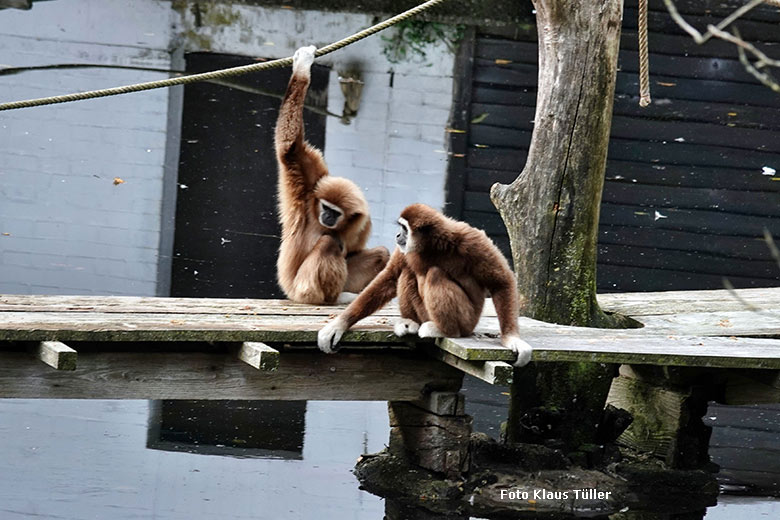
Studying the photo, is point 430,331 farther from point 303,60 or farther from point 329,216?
point 303,60

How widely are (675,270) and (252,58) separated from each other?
5.52m

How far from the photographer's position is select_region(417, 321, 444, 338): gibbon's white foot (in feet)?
19.1

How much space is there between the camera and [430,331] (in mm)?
5812

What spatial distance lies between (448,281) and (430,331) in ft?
1.01

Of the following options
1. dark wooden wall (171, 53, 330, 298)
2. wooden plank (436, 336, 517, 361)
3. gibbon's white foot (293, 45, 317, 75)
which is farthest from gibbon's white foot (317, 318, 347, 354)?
dark wooden wall (171, 53, 330, 298)

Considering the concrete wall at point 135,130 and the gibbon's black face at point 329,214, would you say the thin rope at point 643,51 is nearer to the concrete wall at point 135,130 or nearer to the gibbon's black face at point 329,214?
the gibbon's black face at point 329,214

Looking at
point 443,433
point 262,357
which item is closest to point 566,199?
point 443,433

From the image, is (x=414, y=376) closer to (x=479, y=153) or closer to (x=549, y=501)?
(x=549, y=501)

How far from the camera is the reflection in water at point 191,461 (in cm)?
609

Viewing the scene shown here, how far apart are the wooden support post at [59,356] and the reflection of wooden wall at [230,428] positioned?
2.03 metres

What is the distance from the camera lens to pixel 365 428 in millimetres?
7836

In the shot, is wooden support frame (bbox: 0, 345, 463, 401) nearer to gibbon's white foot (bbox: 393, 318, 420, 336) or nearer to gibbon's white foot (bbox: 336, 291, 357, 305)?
gibbon's white foot (bbox: 393, 318, 420, 336)

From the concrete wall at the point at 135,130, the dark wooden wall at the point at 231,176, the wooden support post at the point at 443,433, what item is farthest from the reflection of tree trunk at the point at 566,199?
the concrete wall at the point at 135,130

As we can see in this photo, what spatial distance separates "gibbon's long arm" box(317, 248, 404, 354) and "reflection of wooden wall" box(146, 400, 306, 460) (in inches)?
63.7
